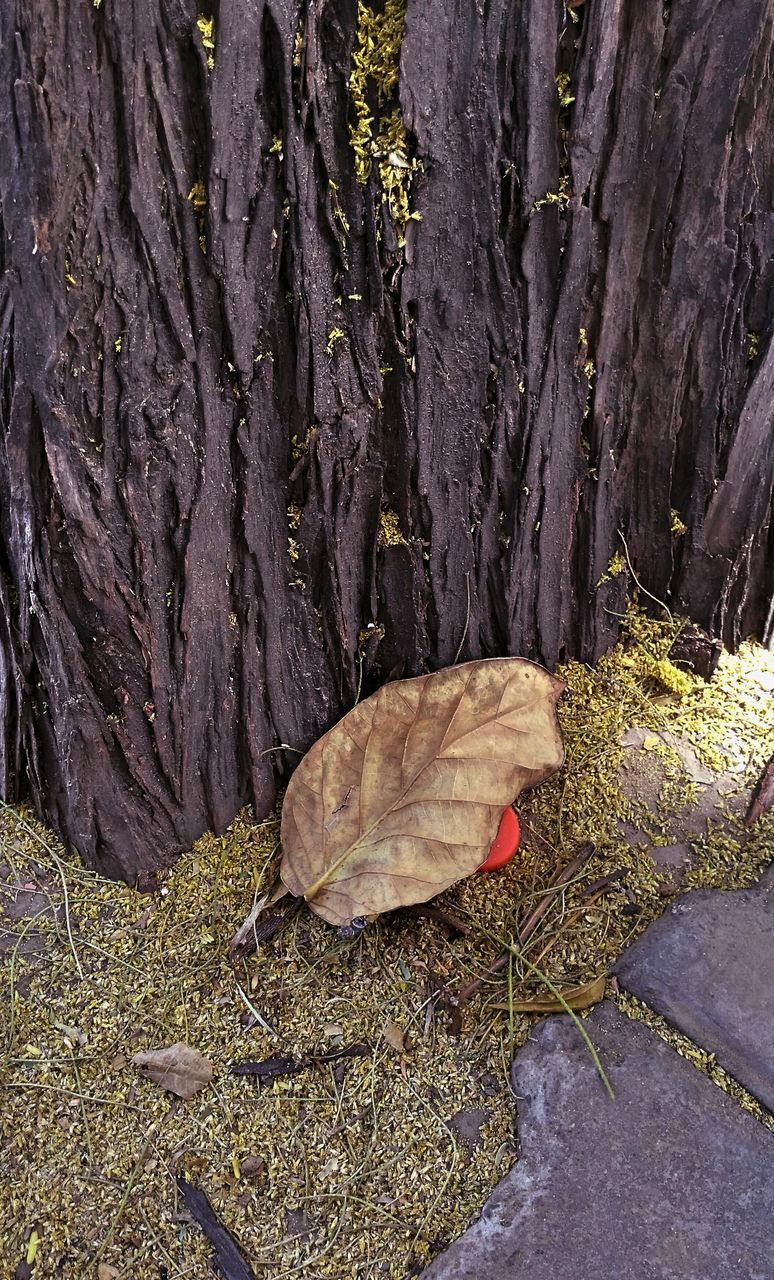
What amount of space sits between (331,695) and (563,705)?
518 mm

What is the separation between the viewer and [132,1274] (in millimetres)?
1341

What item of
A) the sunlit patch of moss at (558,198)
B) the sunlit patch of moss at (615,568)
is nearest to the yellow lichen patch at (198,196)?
the sunlit patch of moss at (558,198)

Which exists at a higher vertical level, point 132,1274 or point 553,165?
point 553,165

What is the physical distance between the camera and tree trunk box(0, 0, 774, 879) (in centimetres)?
140

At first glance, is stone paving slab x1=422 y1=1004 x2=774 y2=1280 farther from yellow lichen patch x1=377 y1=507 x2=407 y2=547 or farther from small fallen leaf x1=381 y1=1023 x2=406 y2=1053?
yellow lichen patch x1=377 y1=507 x2=407 y2=547

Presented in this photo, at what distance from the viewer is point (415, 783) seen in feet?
5.65

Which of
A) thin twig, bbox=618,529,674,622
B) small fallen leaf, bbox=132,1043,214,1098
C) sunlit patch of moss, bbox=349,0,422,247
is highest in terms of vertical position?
sunlit patch of moss, bbox=349,0,422,247

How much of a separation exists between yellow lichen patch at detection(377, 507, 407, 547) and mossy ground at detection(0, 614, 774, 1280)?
561 millimetres

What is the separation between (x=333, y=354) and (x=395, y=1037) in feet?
3.72

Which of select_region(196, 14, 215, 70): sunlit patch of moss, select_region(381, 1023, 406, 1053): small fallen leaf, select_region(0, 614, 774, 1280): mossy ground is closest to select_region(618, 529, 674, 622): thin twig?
select_region(0, 614, 774, 1280): mossy ground

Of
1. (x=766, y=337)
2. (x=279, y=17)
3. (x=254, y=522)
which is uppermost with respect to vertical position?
(x=279, y=17)

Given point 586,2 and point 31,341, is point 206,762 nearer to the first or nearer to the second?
point 31,341

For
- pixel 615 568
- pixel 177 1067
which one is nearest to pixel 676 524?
pixel 615 568

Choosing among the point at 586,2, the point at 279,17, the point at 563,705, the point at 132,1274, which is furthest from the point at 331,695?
the point at 586,2
